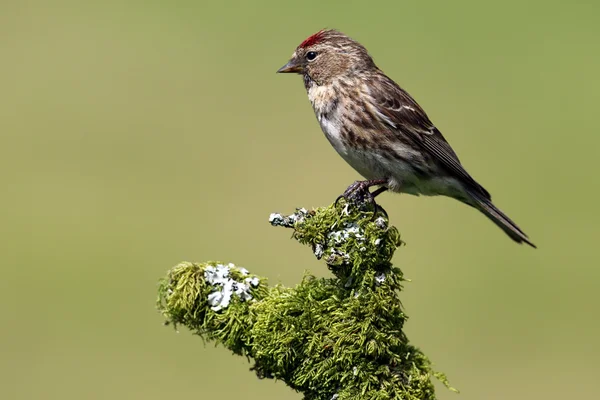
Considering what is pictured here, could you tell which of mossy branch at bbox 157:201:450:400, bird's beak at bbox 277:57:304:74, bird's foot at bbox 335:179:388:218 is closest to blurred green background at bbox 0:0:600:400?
bird's beak at bbox 277:57:304:74

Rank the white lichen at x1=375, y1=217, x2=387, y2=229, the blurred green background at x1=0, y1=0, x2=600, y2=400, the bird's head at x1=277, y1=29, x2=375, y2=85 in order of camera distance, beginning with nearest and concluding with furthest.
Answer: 1. the white lichen at x1=375, y1=217, x2=387, y2=229
2. the bird's head at x1=277, y1=29, x2=375, y2=85
3. the blurred green background at x1=0, y1=0, x2=600, y2=400

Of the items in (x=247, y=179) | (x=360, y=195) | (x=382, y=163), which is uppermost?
(x=247, y=179)

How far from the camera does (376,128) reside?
640cm

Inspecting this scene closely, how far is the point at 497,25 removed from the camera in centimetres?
1797

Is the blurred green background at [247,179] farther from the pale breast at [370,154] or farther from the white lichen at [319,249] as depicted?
the white lichen at [319,249]

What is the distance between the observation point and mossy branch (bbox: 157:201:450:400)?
3834 mm

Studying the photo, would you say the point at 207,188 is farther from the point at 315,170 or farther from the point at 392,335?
the point at 392,335

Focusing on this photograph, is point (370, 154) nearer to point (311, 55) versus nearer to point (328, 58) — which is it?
point (328, 58)

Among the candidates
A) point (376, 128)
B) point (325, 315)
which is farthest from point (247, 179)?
point (325, 315)

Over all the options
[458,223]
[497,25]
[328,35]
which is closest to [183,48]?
[497,25]

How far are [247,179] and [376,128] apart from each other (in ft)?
24.0

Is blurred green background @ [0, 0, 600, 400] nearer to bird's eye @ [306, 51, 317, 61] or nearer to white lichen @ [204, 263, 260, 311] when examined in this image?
bird's eye @ [306, 51, 317, 61]

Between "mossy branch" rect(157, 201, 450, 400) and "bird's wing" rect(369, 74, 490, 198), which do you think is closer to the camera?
"mossy branch" rect(157, 201, 450, 400)

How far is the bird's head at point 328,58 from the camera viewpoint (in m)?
6.81
